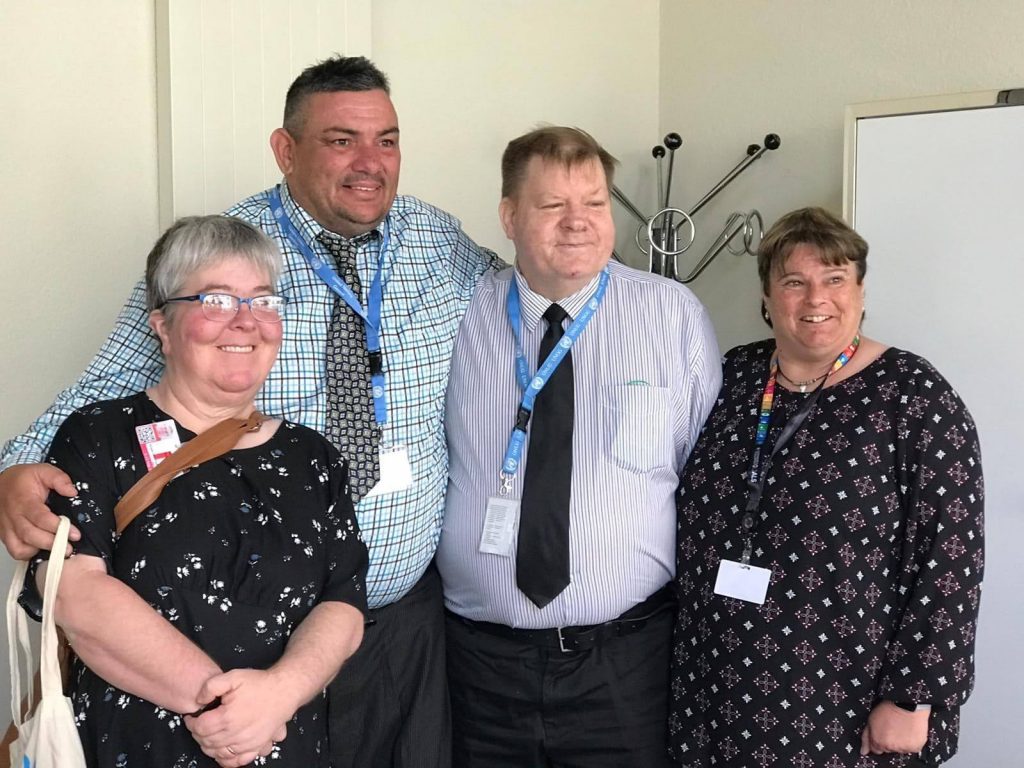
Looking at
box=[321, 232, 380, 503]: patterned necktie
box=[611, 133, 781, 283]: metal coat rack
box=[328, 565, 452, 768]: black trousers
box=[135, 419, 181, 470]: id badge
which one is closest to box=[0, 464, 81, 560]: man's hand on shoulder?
box=[135, 419, 181, 470]: id badge

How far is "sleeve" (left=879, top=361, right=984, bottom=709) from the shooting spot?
1962mm

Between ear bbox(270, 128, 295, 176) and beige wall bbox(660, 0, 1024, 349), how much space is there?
7.35 ft

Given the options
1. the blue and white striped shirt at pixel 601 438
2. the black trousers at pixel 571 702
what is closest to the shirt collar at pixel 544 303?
the blue and white striped shirt at pixel 601 438

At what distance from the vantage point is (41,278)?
269 centimetres

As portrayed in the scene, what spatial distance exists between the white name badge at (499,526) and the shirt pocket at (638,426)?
24 cm

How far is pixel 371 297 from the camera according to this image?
7.64 feet

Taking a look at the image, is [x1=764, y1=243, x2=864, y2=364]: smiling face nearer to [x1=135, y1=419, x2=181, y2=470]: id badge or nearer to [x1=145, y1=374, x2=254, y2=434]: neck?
[x1=145, y1=374, x2=254, y2=434]: neck

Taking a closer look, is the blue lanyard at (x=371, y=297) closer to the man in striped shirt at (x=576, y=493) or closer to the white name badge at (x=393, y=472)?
the white name badge at (x=393, y=472)

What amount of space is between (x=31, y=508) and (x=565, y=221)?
1.20 m

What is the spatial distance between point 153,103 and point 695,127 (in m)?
2.32

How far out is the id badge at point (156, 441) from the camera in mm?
1674

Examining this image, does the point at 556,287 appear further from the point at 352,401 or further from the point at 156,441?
the point at 156,441

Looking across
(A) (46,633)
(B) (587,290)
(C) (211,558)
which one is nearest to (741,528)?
(B) (587,290)

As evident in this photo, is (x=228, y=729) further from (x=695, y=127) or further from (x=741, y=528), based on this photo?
(x=695, y=127)
